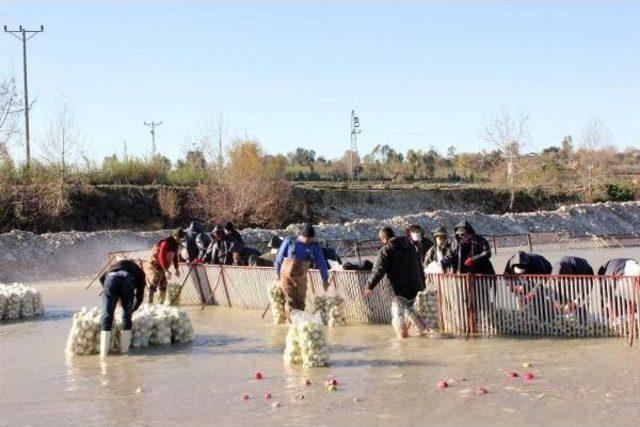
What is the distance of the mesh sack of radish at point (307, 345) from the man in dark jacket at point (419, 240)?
4.56 m

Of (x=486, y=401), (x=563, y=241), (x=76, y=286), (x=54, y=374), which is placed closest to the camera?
(x=486, y=401)

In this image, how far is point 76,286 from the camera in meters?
23.9

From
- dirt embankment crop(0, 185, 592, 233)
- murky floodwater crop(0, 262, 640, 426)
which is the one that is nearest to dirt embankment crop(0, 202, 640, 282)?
dirt embankment crop(0, 185, 592, 233)

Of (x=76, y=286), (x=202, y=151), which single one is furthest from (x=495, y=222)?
(x=76, y=286)

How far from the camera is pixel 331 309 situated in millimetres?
14031

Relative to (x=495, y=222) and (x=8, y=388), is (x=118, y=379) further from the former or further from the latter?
(x=495, y=222)

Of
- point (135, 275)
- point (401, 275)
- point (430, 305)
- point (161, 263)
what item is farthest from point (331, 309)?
point (161, 263)

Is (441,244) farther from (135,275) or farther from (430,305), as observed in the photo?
(135,275)

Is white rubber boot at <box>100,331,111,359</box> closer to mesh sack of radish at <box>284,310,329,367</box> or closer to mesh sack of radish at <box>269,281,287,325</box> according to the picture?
mesh sack of radish at <box>284,310,329,367</box>

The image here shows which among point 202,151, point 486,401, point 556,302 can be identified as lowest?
point 486,401

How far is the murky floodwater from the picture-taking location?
8.34 m

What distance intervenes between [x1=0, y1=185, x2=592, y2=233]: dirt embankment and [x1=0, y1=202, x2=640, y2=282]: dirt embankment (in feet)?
30.8

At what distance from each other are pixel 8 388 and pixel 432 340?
565 cm

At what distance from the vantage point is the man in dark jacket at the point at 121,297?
11.9 meters
